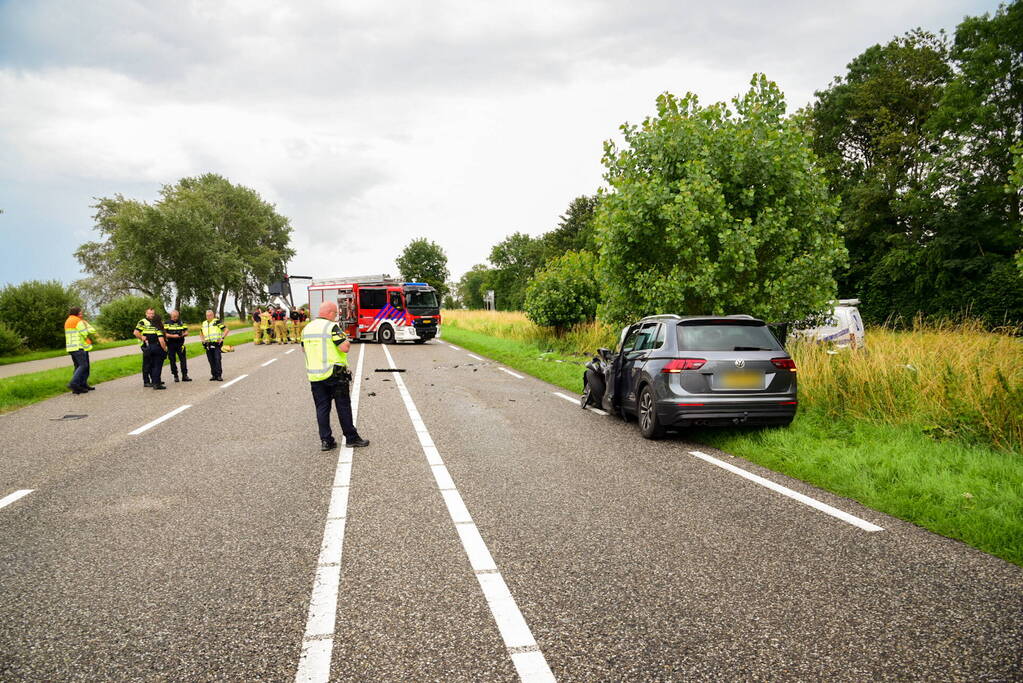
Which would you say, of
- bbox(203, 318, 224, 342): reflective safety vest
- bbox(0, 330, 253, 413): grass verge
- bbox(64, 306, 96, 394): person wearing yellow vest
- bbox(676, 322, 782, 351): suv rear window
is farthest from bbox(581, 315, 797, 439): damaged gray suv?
bbox(64, 306, 96, 394): person wearing yellow vest

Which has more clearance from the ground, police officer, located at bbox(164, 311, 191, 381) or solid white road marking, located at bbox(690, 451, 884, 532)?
police officer, located at bbox(164, 311, 191, 381)

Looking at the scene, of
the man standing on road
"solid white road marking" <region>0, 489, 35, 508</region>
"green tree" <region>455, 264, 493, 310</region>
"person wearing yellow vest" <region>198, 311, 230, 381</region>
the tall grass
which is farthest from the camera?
"green tree" <region>455, 264, 493, 310</region>

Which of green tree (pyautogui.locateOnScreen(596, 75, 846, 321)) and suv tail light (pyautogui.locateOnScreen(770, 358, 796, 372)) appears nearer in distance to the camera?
suv tail light (pyautogui.locateOnScreen(770, 358, 796, 372))

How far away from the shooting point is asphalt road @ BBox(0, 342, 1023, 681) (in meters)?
2.82

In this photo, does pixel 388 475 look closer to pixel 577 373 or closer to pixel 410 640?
pixel 410 640

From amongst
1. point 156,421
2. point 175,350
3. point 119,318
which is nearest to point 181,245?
point 119,318

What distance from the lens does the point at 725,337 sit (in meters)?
7.60

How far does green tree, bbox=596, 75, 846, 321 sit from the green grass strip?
3.92m

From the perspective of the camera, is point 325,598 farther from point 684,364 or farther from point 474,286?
point 474,286

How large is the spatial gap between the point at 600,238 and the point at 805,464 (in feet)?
24.4

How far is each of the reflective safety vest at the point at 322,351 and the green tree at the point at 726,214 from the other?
6582 millimetres

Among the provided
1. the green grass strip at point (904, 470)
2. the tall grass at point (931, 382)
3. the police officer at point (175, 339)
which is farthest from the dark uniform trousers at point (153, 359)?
the tall grass at point (931, 382)

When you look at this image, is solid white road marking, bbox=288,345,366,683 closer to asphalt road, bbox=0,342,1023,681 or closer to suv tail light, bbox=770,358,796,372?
asphalt road, bbox=0,342,1023,681

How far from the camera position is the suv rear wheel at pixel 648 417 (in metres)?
7.62
